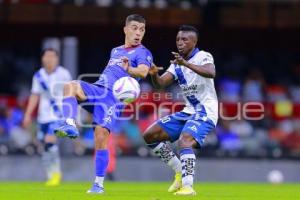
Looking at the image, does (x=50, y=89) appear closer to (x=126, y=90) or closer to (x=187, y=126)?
(x=187, y=126)

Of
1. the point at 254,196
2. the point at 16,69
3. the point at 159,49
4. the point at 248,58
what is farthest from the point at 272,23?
the point at 254,196

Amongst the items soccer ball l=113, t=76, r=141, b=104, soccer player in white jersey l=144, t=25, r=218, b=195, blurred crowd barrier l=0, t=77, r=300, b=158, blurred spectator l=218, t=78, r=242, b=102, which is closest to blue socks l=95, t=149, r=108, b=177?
soccer ball l=113, t=76, r=141, b=104

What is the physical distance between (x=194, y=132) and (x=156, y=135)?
82cm

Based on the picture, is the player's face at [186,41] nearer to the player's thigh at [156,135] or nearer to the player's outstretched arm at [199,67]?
the player's outstretched arm at [199,67]

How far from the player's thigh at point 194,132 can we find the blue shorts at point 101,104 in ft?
3.34

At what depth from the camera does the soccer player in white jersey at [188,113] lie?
44.5 ft

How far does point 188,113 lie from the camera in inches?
565

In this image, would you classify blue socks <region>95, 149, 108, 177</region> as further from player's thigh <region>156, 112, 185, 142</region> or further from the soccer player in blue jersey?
player's thigh <region>156, 112, 185, 142</region>

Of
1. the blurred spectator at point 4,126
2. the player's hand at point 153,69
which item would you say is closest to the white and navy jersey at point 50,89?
the blurred spectator at point 4,126

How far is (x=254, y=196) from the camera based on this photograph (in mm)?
14125

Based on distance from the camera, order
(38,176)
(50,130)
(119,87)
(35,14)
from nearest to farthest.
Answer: (119,87) < (50,130) < (38,176) < (35,14)

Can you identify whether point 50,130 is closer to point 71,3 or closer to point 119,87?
point 119,87

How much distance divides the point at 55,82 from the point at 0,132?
15.3 feet

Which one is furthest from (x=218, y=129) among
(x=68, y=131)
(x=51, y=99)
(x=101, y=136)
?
(x=68, y=131)
